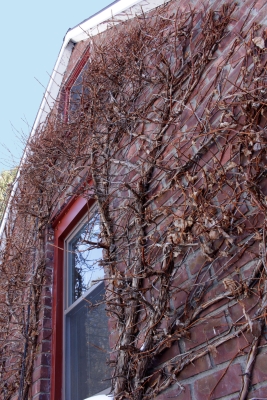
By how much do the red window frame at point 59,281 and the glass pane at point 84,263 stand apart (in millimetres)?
86

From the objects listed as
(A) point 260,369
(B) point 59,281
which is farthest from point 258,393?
(B) point 59,281

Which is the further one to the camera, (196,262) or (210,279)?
(196,262)

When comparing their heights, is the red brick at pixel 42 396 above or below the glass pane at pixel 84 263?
below

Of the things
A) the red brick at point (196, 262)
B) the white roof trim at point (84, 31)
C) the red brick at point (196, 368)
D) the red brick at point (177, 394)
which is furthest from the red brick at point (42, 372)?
the white roof trim at point (84, 31)

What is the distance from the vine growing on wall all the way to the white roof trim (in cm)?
27

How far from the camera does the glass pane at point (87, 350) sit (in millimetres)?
2607

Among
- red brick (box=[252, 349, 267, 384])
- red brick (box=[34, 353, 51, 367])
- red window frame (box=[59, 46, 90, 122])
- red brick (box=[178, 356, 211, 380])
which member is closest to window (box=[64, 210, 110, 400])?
A: red brick (box=[34, 353, 51, 367])

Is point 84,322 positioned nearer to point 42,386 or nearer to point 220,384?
point 42,386

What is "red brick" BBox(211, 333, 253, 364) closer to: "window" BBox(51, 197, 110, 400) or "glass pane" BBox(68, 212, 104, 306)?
"window" BBox(51, 197, 110, 400)

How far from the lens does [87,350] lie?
2.82 m

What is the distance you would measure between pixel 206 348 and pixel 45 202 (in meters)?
2.71

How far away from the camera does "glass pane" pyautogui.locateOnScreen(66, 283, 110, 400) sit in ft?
8.55

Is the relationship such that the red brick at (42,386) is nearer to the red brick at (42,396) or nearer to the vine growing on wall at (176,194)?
the red brick at (42,396)

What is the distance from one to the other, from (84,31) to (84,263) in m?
2.68
